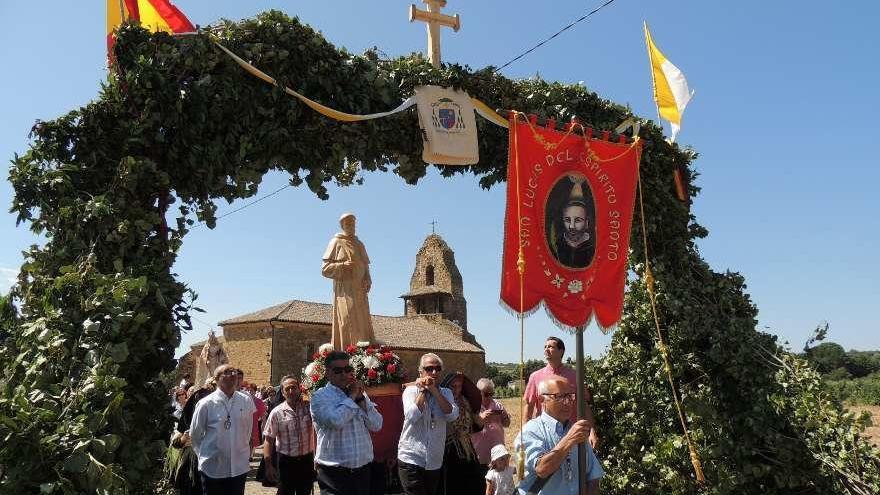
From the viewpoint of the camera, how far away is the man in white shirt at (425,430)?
18.0 feet

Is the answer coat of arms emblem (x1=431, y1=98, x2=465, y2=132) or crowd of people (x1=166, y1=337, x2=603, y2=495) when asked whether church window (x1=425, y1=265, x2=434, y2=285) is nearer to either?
crowd of people (x1=166, y1=337, x2=603, y2=495)

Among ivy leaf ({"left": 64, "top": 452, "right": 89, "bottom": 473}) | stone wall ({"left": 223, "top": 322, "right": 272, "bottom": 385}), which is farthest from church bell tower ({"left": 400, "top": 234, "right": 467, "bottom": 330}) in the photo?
ivy leaf ({"left": 64, "top": 452, "right": 89, "bottom": 473})

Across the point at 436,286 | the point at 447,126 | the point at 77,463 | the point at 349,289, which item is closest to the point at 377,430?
the point at 77,463

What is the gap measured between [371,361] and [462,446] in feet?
4.87

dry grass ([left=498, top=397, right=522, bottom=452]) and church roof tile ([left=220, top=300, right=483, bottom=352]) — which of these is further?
church roof tile ([left=220, top=300, right=483, bottom=352])

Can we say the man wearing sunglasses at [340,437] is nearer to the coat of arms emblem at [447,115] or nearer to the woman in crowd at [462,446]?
the woman in crowd at [462,446]

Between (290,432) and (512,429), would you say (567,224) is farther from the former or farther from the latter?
(512,429)

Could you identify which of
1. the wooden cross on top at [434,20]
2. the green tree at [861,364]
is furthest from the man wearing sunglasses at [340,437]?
the green tree at [861,364]

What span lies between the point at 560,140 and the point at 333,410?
127 inches

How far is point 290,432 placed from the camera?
6.78m

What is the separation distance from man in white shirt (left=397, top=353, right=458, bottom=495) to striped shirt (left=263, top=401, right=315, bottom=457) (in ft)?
5.34

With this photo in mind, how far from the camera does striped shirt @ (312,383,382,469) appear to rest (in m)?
4.88

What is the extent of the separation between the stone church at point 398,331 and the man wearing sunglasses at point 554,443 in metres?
22.6

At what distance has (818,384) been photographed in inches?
236
